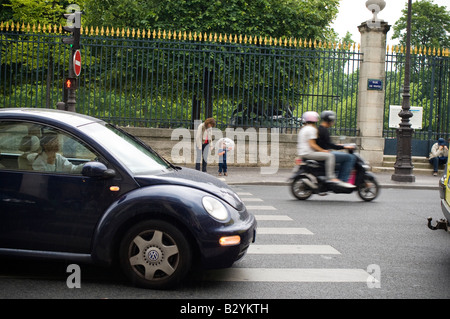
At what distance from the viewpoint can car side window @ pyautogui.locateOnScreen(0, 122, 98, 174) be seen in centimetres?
454

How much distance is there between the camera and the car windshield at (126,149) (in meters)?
4.67

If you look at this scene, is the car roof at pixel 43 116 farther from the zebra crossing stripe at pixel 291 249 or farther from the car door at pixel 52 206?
the zebra crossing stripe at pixel 291 249

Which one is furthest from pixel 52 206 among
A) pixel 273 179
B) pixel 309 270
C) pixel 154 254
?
pixel 273 179

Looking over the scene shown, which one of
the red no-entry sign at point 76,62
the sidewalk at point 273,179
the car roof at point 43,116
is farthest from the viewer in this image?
the sidewalk at point 273,179

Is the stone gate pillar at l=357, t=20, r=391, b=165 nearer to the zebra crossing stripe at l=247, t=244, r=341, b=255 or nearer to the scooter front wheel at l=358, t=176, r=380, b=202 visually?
the scooter front wheel at l=358, t=176, r=380, b=202

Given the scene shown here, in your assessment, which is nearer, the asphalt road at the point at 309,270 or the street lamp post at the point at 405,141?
the asphalt road at the point at 309,270

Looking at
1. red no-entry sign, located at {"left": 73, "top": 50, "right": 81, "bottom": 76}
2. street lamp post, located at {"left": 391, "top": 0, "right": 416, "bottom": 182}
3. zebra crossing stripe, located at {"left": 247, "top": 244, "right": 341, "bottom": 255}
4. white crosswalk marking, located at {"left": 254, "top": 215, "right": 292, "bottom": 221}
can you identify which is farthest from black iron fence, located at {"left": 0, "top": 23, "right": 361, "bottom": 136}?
zebra crossing stripe, located at {"left": 247, "top": 244, "right": 341, "bottom": 255}

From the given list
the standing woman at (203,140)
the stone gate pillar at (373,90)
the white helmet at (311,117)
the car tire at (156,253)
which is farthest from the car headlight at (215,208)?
the stone gate pillar at (373,90)

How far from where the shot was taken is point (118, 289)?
4.37 meters

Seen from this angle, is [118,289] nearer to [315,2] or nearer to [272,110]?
[272,110]

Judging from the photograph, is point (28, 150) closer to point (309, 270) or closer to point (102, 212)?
point (102, 212)

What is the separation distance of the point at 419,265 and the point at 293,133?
12090mm

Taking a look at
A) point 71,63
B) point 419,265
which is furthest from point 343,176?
point 71,63

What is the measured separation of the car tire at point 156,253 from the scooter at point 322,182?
20.4 ft
